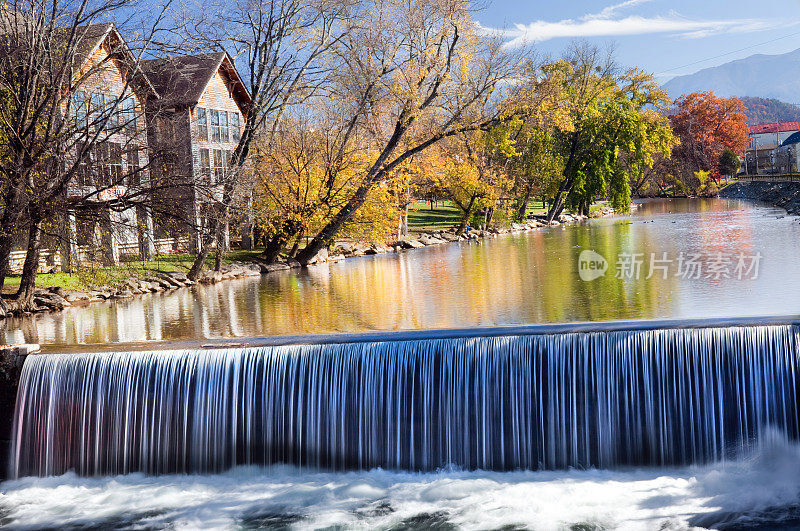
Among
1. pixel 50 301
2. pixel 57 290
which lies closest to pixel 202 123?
pixel 57 290

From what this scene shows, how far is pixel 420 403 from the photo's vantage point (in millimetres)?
10617

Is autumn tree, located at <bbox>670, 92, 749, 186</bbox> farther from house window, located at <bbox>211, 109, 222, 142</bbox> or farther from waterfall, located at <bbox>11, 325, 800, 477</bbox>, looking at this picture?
waterfall, located at <bbox>11, 325, 800, 477</bbox>

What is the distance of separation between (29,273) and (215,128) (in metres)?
22.6

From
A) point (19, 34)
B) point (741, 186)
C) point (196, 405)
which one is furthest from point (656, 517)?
point (741, 186)

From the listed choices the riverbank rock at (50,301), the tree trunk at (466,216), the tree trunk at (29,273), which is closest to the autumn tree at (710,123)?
the tree trunk at (466,216)

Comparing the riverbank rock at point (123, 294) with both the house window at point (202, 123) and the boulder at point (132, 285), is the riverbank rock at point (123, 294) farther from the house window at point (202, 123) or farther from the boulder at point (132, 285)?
the house window at point (202, 123)

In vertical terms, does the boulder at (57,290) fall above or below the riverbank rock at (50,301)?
above

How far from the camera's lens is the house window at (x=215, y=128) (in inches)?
1580

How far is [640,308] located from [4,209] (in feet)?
41.0

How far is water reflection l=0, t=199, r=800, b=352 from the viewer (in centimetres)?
1458

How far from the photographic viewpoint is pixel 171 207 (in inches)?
733

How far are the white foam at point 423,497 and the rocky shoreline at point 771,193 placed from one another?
37891 millimetres

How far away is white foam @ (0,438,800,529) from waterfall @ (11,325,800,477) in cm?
25

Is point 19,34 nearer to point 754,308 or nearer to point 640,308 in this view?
point 640,308
